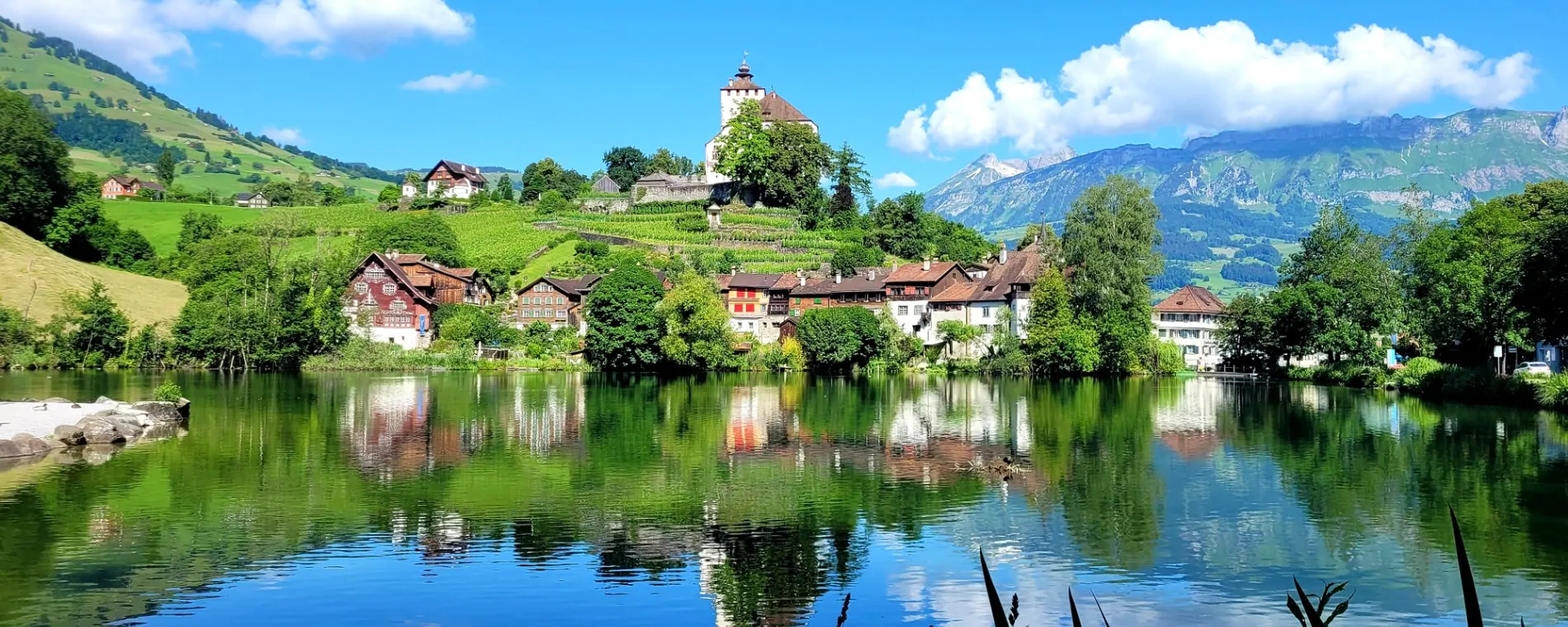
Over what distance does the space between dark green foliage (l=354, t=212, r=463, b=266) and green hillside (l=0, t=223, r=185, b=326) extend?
1774 cm

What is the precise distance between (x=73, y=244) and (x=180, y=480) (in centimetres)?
8890

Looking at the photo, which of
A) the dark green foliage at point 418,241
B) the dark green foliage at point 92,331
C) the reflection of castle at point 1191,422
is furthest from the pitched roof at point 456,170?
the reflection of castle at point 1191,422

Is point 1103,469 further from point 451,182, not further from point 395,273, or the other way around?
point 451,182

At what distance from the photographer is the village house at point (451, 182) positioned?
486 feet

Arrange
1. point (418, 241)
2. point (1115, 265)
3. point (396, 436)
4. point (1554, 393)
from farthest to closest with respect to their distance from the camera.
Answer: point (418, 241) < point (1115, 265) < point (1554, 393) < point (396, 436)

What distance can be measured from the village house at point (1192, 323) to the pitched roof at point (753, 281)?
36.3 m

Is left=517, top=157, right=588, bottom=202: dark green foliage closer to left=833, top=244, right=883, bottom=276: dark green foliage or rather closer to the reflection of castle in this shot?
left=833, top=244, right=883, bottom=276: dark green foliage

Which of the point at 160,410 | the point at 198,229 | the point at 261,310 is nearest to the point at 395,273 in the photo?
the point at 261,310

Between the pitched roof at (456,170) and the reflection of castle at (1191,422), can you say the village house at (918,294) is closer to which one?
the reflection of castle at (1191,422)

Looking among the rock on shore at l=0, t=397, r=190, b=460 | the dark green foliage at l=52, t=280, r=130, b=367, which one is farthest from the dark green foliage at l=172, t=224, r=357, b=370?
the rock on shore at l=0, t=397, r=190, b=460

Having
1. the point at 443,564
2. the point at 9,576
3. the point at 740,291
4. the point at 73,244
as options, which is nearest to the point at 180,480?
the point at 9,576

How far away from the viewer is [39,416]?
132ft

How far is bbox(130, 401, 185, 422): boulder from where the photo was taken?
44375 millimetres

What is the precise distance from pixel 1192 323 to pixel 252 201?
12940 centimetres
